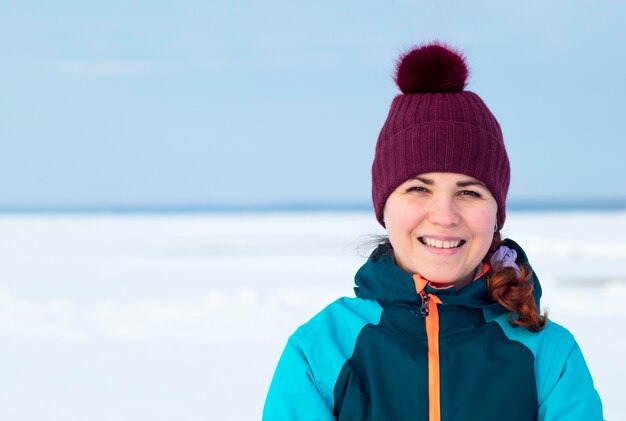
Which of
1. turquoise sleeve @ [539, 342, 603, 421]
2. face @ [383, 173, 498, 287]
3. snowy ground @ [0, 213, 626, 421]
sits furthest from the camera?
snowy ground @ [0, 213, 626, 421]

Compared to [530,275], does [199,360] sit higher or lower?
lower

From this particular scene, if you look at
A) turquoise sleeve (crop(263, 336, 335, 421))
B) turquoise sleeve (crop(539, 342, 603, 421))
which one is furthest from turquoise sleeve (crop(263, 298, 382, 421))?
turquoise sleeve (crop(539, 342, 603, 421))

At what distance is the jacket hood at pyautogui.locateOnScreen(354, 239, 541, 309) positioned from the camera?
190 centimetres

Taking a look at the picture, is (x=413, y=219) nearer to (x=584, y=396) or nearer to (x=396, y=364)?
(x=396, y=364)

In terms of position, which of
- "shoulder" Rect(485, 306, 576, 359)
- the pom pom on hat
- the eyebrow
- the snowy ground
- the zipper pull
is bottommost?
the snowy ground

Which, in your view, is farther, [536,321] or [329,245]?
[329,245]

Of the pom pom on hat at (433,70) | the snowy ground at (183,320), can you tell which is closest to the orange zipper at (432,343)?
the snowy ground at (183,320)

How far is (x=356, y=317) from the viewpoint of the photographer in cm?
196

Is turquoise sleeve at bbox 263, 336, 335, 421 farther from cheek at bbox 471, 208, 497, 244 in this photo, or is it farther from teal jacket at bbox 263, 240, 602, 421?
cheek at bbox 471, 208, 497, 244

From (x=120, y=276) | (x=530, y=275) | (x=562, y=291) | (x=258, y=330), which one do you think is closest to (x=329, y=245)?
(x=120, y=276)

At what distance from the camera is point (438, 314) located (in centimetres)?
190

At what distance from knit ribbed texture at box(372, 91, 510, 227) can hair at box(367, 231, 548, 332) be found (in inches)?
6.7

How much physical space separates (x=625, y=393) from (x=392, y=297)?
275 cm

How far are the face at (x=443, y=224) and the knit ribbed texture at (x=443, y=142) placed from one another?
0.03 meters
